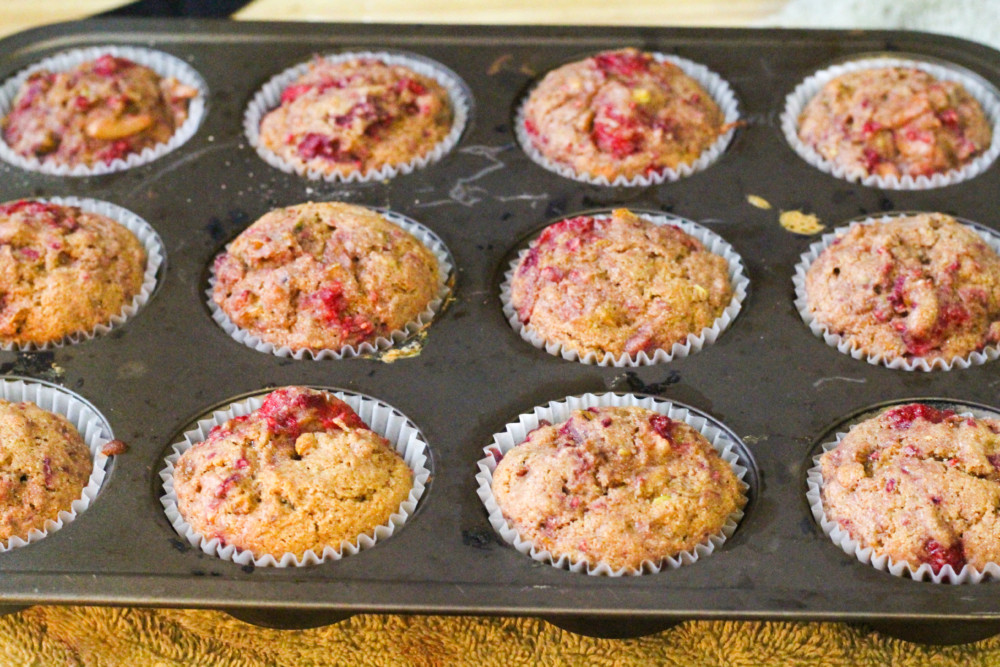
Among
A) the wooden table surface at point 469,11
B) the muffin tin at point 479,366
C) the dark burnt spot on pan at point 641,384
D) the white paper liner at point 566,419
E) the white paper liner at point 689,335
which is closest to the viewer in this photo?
the muffin tin at point 479,366

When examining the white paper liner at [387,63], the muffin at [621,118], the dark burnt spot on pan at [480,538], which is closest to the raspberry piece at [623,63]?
the muffin at [621,118]

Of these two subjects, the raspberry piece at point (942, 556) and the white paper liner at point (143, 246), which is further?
the white paper liner at point (143, 246)

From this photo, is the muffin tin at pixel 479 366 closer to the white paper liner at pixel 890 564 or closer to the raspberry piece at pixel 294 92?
the white paper liner at pixel 890 564

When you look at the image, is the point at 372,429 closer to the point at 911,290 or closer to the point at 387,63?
the point at 911,290

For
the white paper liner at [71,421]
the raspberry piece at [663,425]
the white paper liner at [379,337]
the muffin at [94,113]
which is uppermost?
the muffin at [94,113]

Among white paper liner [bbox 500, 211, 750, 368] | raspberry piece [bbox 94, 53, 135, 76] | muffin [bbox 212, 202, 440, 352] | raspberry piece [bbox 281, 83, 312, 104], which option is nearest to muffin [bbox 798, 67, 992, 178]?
white paper liner [bbox 500, 211, 750, 368]

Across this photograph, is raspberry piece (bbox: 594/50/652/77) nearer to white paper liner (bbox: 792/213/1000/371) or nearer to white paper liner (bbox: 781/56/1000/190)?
white paper liner (bbox: 781/56/1000/190)

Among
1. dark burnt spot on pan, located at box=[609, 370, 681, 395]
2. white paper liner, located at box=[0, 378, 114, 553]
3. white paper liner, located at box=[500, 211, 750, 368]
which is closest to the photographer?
white paper liner, located at box=[0, 378, 114, 553]
